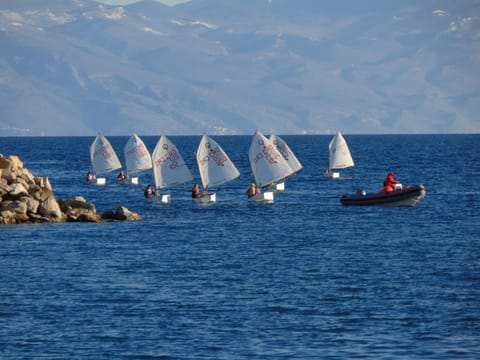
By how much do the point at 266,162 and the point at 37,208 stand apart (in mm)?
25698

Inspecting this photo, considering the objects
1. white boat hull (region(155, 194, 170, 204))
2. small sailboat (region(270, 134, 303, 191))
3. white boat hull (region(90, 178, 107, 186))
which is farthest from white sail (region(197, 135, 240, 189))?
white boat hull (region(90, 178, 107, 186))

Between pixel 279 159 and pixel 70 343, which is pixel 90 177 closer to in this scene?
pixel 279 159

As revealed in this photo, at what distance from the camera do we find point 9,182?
255 ft

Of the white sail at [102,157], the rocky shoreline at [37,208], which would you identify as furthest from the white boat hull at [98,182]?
the rocky shoreline at [37,208]

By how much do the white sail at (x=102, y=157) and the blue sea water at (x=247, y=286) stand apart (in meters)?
42.8

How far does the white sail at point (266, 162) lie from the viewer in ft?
304

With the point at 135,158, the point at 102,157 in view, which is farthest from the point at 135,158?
the point at 102,157

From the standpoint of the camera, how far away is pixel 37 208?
240 ft

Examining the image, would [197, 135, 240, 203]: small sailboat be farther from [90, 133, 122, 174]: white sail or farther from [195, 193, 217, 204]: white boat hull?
[90, 133, 122, 174]: white sail

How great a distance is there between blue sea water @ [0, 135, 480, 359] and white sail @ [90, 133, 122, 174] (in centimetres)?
4282

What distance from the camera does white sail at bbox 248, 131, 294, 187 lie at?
304 ft

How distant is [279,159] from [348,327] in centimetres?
5487

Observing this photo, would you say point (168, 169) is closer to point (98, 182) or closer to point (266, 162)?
point (266, 162)

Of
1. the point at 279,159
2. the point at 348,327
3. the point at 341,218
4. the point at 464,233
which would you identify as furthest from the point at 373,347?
the point at 279,159
